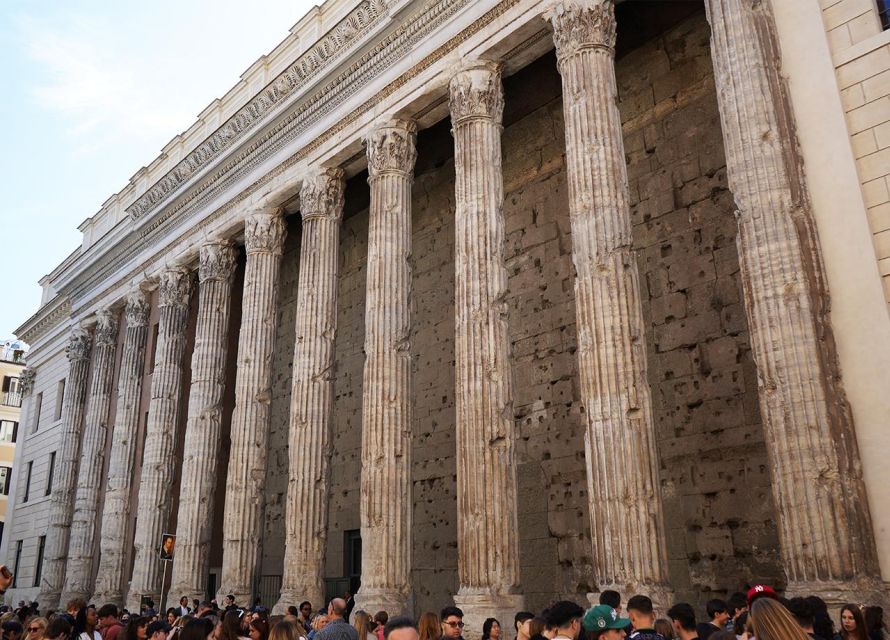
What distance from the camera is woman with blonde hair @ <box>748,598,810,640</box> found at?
299 centimetres

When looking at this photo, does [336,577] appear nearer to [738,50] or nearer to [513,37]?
[513,37]

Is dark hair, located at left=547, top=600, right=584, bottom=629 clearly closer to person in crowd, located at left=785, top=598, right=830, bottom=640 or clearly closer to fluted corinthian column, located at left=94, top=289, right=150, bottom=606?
person in crowd, located at left=785, top=598, right=830, bottom=640

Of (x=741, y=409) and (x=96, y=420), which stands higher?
(x=96, y=420)

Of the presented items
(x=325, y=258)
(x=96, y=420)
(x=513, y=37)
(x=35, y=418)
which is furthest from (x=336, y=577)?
(x=35, y=418)

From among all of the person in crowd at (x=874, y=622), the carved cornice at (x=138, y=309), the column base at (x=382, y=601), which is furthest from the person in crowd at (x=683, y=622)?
the carved cornice at (x=138, y=309)

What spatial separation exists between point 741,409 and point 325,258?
925 centimetres

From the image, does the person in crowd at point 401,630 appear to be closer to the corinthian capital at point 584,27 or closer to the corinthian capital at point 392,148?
the corinthian capital at point 584,27

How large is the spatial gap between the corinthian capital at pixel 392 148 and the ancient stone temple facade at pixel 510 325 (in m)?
0.06

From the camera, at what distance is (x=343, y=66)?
17859 mm

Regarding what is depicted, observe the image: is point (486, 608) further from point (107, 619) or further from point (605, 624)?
point (605, 624)

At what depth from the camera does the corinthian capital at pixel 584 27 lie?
13328 mm

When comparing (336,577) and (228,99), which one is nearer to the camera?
(336,577)

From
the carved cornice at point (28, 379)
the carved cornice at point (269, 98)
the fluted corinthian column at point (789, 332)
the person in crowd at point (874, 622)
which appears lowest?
the person in crowd at point (874, 622)

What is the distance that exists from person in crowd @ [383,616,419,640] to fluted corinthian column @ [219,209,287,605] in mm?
14265
